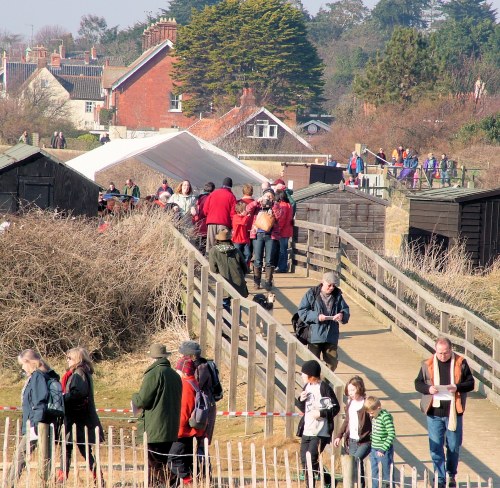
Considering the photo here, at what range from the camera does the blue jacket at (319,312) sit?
12.8 meters

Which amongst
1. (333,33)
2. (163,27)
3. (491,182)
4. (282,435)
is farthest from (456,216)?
(333,33)

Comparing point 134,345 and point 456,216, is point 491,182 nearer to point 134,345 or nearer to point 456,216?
point 456,216

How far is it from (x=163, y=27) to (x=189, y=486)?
8068cm

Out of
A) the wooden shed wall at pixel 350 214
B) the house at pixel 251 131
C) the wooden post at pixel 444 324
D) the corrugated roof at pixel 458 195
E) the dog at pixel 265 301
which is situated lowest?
the wooden post at pixel 444 324

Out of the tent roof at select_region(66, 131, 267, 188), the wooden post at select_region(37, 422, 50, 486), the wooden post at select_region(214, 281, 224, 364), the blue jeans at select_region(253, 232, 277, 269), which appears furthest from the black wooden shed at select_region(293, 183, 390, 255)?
the wooden post at select_region(37, 422, 50, 486)

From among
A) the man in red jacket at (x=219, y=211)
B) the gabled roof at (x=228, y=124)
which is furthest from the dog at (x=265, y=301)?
the gabled roof at (x=228, y=124)

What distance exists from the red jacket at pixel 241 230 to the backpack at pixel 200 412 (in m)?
8.07

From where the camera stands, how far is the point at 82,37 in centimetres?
17512

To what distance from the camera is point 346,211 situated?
24.0 meters

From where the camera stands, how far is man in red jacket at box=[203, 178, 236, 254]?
1814 cm

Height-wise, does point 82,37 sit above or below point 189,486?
above

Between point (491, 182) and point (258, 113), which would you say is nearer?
point (491, 182)

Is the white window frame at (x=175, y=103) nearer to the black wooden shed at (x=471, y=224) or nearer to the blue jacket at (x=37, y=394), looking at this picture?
the black wooden shed at (x=471, y=224)

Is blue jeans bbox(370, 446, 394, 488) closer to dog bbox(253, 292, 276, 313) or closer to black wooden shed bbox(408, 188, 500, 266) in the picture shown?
dog bbox(253, 292, 276, 313)
